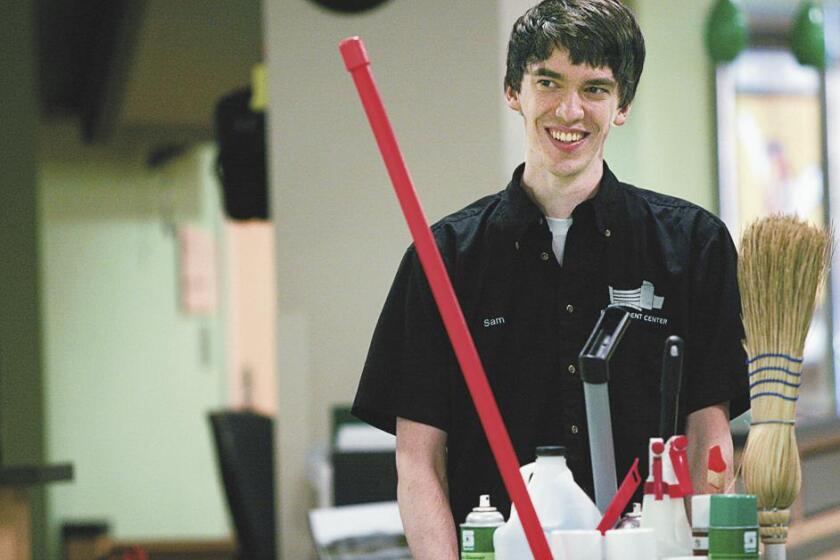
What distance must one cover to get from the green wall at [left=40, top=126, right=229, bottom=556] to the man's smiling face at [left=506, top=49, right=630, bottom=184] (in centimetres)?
773

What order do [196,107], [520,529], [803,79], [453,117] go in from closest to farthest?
[520,529] < [453,117] < [803,79] < [196,107]

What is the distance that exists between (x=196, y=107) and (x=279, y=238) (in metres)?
4.23

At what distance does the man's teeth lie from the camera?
1.24 metres

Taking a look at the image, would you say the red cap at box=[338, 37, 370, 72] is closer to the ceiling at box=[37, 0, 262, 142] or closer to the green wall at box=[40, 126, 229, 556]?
the ceiling at box=[37, 0, 262, 142]

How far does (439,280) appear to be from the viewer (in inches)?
39.2

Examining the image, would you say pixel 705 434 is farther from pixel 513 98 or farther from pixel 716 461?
pixel 513 98

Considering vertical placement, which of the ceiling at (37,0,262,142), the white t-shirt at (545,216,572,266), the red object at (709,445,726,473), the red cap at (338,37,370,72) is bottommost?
the red object at (709,445,726,473)

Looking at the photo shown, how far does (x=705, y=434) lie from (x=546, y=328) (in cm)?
19

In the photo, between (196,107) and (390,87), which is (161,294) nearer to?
(196,107)

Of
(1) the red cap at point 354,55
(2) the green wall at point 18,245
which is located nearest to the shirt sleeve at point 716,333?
(1) the red cap at point 354,55

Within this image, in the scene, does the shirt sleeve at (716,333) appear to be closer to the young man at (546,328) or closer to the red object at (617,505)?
the young man at (546,328)

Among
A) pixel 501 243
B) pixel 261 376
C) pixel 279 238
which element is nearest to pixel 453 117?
pixel 279 238

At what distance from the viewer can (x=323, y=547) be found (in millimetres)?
2783

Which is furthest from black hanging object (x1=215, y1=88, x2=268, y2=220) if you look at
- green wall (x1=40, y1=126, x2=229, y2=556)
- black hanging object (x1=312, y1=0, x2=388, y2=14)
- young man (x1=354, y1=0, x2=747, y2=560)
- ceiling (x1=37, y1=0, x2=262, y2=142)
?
green wall (x1=40, y1=126, x2=229, y2=556)
